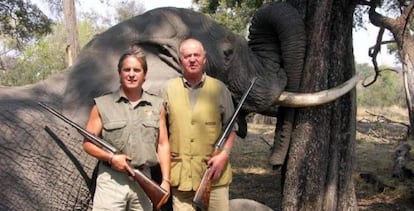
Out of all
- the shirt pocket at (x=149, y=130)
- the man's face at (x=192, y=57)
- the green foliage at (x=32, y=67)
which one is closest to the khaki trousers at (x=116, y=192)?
the shirt pocket at (x=149, y=130)

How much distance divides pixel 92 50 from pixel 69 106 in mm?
463

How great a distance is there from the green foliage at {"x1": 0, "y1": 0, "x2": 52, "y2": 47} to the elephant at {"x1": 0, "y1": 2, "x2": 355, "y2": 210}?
39.5 ft

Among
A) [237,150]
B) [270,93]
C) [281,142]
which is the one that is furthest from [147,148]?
[237,150]

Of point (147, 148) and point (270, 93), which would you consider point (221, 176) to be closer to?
point (147, 148)

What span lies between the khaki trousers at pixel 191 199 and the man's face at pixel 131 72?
72cm

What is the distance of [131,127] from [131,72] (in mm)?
303

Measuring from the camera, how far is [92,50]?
391 cm

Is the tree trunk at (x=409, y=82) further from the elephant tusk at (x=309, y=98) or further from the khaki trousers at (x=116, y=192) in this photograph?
the khaki trousers at (x=116, y=192)

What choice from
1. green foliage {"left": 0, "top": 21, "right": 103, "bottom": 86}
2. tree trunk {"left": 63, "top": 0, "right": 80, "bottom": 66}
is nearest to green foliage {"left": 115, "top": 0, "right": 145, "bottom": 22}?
green foliage {"left": 0, "top": 21, "right": 103, "bottom": 86}

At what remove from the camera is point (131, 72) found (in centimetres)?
304

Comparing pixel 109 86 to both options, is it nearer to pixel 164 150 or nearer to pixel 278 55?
pixel 164 150

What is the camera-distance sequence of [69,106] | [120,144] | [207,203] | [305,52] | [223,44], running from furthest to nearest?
[305,52] → [223,44] → [69,106] → [207,203] → [120,144]

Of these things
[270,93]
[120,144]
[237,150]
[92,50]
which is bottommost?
[237,150]

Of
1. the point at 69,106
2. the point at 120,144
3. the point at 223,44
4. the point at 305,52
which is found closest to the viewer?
the point at 120,144
